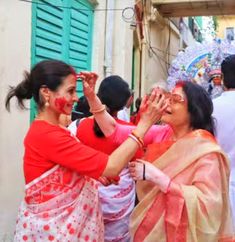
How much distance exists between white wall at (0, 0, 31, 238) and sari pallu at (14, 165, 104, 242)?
1.95 meters

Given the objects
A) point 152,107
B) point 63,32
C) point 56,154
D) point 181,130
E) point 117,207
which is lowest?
point 117,207

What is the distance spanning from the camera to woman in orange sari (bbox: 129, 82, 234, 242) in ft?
7.06

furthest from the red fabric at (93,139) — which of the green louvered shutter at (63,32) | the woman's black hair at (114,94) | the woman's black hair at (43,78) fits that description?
the green louvered shutter at (63,32)

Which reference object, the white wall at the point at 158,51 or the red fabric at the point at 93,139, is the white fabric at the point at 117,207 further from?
the white wall at the point at 158,51

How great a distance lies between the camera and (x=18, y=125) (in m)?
4.30

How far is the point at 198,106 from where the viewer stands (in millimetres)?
2283

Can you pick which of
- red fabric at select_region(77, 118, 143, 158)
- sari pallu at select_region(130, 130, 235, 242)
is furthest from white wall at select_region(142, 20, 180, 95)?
A: sari pallu at select_region(130, 130, 235, 242)

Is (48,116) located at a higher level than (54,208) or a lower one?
higher

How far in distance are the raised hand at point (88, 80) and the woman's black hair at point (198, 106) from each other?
461mm

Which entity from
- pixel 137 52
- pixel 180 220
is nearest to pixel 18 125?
pixel 180 220

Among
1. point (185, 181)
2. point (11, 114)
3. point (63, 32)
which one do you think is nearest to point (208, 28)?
point (63, 32)

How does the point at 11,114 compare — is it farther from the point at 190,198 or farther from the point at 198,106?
the point at 190,198

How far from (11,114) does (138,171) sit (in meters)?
2.27

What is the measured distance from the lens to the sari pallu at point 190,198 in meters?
2.15
